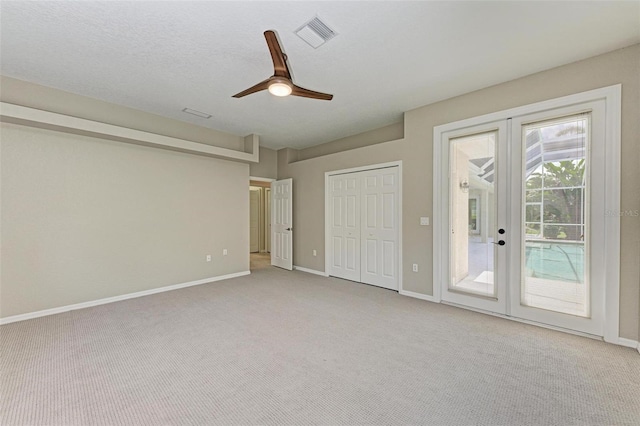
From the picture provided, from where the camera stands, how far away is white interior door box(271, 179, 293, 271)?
19.5ft

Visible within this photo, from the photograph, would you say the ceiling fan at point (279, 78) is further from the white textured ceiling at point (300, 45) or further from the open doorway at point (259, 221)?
the open doorway at point (259, 221)

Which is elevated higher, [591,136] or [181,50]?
[181,50]

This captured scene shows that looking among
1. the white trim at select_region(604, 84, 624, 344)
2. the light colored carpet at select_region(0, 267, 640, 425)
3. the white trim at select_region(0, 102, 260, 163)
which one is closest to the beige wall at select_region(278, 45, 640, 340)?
the white trim at select_region(604, 84, 624, 344)

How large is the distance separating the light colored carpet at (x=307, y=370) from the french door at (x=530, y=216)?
1.14ft

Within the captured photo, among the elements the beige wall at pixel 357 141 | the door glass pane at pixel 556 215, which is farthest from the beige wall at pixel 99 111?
the door glass pane at pixel 556 215

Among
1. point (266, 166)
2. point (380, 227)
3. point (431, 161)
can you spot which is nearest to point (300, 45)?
point (431, 161)

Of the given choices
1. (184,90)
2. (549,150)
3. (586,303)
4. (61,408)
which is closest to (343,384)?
(61,408)

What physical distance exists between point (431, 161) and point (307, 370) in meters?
3.15

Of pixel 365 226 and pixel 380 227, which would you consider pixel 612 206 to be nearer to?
pixel 380 227

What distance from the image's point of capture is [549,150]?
294 cm

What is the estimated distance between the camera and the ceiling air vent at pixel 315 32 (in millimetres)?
2186

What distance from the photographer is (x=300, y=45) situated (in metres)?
2.45

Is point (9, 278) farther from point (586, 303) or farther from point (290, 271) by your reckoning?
point (586, 303)

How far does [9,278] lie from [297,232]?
4.33 meters
